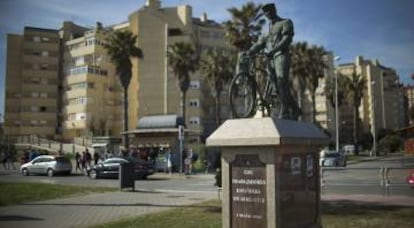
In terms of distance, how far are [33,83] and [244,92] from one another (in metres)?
87.2

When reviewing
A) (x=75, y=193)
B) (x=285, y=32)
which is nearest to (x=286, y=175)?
(x=285, y=32)

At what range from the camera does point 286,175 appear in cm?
827

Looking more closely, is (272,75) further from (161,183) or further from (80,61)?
(80,61)

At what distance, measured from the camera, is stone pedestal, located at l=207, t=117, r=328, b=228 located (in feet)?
26.3

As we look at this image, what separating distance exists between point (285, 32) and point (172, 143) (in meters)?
31.2

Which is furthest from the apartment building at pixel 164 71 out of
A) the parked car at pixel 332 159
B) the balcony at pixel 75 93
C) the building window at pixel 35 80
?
the parked car at pixel 332 159

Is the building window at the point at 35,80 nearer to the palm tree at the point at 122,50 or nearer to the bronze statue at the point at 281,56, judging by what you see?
the palm tree at the point at 122,50

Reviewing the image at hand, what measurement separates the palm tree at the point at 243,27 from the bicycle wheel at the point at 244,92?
112 ft

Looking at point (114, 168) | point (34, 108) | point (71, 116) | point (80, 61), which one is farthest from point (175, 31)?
point (114, 168)

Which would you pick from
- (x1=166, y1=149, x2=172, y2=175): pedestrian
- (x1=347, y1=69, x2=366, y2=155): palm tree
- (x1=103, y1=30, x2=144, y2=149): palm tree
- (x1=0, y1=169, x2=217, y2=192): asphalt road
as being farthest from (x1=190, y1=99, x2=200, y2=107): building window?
(x1=0, y1=169, x2=217, y2=192): asphalt road

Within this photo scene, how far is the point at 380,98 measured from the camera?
134875 millimetres

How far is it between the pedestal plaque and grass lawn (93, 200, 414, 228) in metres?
3.43

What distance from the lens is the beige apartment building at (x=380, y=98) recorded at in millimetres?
132375

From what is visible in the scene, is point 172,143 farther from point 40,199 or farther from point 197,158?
point 40,199
